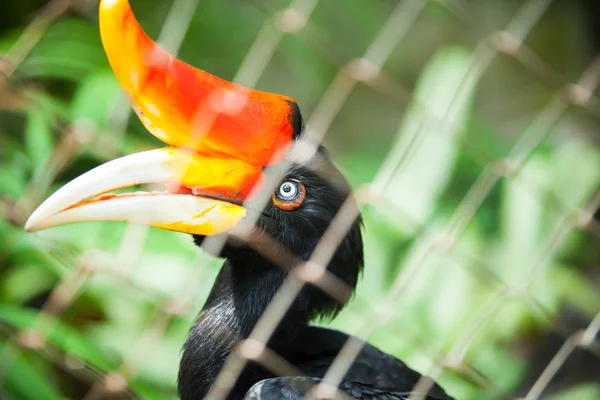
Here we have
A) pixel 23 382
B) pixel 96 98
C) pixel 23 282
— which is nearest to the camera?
pixel 23 382

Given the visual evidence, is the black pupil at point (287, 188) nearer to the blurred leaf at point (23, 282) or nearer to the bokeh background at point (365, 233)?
the bokeh background at point (365, 233)

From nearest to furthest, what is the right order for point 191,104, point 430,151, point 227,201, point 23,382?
point 191,104, point 227,201, point 23,382, point 430,151

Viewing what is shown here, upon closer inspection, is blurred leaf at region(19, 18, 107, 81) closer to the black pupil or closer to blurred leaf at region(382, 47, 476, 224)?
blurred leaf at region(382, 47, 476, 224)

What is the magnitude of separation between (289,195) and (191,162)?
23 cm

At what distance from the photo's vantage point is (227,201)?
1.17 meters

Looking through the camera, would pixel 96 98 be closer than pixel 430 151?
Yes

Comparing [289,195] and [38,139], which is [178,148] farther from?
[38,139]

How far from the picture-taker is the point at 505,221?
2137mm

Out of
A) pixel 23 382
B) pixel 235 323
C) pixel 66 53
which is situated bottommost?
pixel 23 382

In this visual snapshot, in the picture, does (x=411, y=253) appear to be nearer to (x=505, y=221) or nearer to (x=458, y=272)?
(x=458, y=272)

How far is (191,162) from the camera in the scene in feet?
3.71

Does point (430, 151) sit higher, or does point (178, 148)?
point (430, 151)

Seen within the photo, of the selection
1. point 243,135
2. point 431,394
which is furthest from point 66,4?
point 431,394

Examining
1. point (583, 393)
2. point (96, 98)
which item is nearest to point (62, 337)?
point (96, 98)
